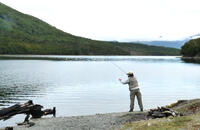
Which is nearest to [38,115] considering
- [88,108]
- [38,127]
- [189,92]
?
[38,127]

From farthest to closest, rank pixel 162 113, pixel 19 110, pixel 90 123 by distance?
pixel 19 110 < pixel 90 123 < pixel 162 113

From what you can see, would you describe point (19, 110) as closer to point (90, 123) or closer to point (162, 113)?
point (90, 123)

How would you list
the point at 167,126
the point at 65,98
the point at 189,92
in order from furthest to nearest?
1. the point at 189,92
2. the point at 65,98
3. the point at 167,126

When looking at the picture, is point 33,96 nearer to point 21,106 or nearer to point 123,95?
point 123,95

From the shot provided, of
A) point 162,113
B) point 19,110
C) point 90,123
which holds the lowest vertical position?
point 90,123

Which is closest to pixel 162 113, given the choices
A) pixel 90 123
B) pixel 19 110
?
pixel 90 123

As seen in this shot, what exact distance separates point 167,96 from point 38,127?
82.8 ft

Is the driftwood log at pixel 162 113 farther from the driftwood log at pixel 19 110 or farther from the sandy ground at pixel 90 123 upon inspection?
the driftwood log at pixel 19 110

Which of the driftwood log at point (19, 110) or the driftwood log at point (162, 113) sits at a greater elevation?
the driftwood log at point (162, 113)

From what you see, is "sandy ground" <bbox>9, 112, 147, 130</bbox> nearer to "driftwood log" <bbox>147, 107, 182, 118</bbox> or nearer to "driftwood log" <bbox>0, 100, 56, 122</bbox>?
"driftwood log" <bbox>147, 107, 182, 118</bbox>

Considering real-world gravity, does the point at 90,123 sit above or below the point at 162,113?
below

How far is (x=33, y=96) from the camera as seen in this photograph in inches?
1495

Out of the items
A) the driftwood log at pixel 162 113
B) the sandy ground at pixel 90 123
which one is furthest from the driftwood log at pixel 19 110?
the driftwood log at pixel 162 113

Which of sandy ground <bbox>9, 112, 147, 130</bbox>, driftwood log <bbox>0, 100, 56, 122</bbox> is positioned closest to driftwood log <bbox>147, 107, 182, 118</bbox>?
sandy ground <bbox>9, 112, 147, 130</bbox>
